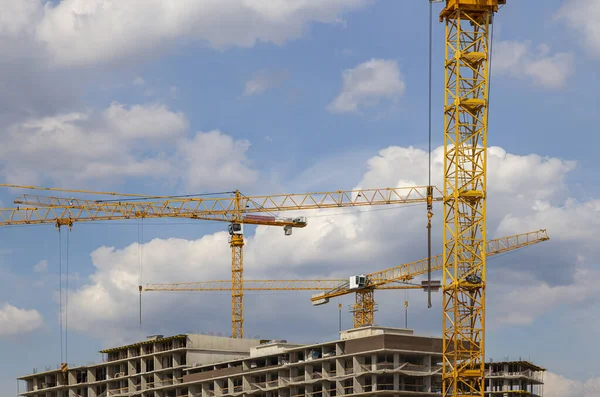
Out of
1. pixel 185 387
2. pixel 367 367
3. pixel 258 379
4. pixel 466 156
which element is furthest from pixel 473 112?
pixel 185 387

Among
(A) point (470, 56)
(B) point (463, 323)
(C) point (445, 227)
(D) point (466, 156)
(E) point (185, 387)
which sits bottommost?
(E) point (185, 387)

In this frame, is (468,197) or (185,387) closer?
(468,197)

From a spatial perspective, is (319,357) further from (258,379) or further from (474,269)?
(474,269)

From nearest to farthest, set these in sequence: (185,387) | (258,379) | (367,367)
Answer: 1. (367,367)
2. (258,379)
3. (185,387)

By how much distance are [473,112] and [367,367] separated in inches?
1539

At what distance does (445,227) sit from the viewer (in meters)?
151

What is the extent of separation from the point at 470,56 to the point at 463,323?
34.9m

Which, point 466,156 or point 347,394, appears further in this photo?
point 347,394

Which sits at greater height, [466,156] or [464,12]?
[464,12]

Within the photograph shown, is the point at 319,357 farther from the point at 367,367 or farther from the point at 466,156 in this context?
the point at 466,156

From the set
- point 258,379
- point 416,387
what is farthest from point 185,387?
point 416,387

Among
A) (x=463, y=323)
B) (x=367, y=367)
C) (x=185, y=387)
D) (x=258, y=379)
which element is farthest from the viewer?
(x=185, y=387)

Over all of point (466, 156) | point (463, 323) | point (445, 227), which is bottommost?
point (463, 323)

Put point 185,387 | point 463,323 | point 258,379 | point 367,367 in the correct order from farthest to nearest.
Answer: point 185,387, point 258,379, point 367,367, point 463,323
